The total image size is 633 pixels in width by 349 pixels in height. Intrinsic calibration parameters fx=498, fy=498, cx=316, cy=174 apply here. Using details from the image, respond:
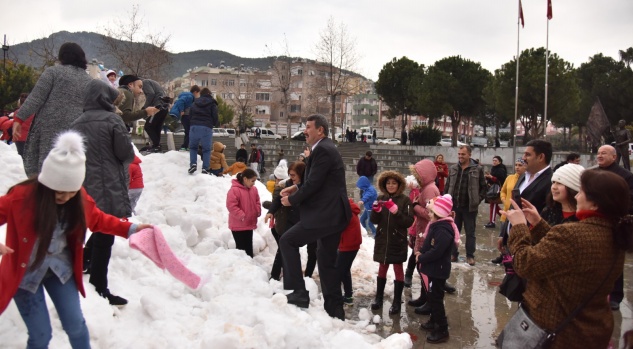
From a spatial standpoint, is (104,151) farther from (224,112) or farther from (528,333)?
(224,112)

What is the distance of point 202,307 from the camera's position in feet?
15.5

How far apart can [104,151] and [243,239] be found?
8.62ft

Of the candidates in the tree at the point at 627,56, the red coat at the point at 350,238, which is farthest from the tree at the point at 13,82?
the tree at the point at 627,56

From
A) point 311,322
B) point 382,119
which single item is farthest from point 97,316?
point 382,119

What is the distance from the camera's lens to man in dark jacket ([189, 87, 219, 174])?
9.29 m

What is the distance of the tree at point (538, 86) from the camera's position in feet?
110

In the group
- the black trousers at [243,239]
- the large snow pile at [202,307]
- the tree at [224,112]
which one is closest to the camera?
the large snow pile at [202,307]

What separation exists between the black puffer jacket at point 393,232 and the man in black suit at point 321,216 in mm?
804

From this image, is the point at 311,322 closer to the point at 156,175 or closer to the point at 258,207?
the point at 258,207

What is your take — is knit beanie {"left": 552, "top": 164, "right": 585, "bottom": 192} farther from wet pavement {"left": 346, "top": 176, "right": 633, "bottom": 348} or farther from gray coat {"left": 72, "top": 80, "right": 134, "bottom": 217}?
gray coat {"left": 72, "top": 80, "right": 134, "bottom": 217}

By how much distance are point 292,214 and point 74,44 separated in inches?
125

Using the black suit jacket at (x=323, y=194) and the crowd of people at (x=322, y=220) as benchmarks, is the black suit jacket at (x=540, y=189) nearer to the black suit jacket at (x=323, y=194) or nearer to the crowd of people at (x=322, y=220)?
the crowd of people at (x=322, y=220)

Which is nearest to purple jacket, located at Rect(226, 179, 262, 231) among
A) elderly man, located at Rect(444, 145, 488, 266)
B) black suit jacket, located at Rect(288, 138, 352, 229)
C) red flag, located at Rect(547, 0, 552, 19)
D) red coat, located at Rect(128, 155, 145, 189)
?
red coat, located at Rect(128, 155, 145, 189)

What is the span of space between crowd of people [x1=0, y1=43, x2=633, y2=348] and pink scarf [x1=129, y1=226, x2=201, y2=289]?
91 millimetres
